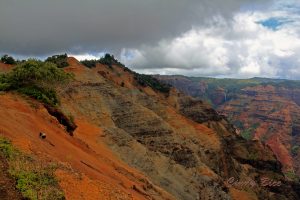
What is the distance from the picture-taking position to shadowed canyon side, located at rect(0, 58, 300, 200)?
2661 centimetres

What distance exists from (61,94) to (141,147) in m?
14.7

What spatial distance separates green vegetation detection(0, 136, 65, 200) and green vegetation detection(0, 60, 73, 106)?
17228 millimetres

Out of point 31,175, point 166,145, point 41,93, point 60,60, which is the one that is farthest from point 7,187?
point 60,60

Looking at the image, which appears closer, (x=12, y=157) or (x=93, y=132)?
(x=12, y=157)

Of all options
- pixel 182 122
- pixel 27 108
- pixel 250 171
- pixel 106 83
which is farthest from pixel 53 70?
pixel 250 171

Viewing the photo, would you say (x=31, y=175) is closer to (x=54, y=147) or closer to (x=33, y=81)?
(x=54, y=147)

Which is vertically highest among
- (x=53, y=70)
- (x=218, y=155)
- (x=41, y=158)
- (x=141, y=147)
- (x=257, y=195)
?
(x=53, y=70)

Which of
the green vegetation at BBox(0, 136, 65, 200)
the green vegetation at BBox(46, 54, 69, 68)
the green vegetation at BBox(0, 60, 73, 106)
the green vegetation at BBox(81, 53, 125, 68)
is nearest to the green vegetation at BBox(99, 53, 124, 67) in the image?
the green vegetation at BBox(81, 53, 125, 68)

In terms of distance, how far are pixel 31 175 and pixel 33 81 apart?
2225cm

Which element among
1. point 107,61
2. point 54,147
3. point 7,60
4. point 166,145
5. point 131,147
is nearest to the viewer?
point 54,147

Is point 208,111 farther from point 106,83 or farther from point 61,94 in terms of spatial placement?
point 61,94

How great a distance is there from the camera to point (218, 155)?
247 ft

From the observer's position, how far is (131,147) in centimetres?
5362

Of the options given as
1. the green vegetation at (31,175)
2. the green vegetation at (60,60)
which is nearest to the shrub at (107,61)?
the green vegetation at (60,60)
